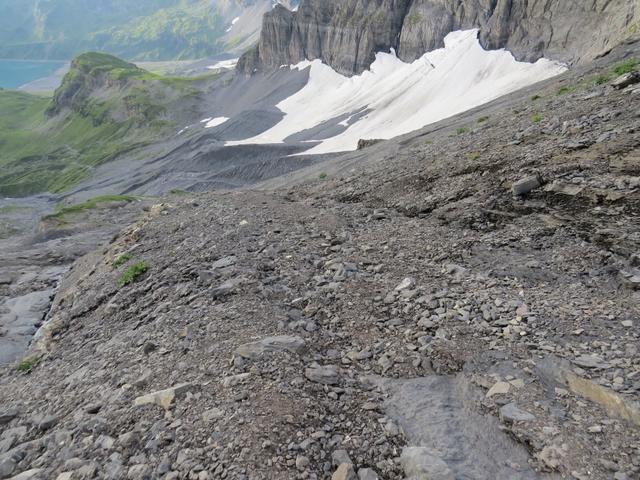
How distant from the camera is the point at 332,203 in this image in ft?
76.3

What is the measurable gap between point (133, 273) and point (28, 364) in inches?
198

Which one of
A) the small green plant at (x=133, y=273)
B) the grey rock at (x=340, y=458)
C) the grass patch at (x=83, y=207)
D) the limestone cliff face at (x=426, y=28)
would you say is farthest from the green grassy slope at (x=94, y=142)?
the grey rock at (x=340, y=458)

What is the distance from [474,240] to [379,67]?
133713 millimetres

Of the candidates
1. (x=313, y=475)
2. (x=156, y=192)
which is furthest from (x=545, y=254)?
(x=156, y=192)

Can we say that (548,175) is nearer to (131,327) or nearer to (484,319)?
A: (484,319)

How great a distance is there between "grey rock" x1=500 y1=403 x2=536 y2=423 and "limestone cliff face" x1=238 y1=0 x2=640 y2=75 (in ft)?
250

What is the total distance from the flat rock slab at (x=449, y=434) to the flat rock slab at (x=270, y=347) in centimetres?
216

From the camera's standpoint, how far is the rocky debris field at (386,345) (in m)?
7.48

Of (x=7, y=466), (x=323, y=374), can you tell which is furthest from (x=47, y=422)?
(x=323, y=374)

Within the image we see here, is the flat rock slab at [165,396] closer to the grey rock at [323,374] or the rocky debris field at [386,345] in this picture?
the rocky debris field at [386,345]

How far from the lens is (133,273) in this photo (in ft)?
63.3

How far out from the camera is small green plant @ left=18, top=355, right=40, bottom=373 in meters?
16.4

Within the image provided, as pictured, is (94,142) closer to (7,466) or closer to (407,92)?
(407,92)

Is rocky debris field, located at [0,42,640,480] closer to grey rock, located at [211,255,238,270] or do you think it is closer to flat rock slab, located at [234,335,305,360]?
flat rock slab, located at [234,335,305,360]
